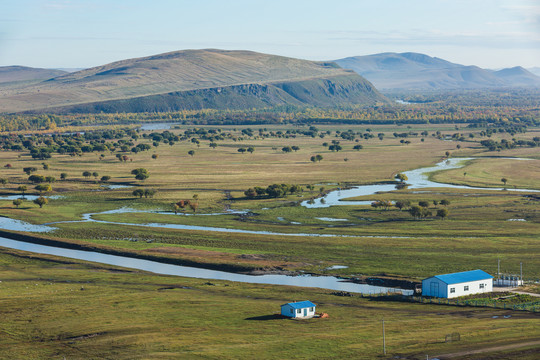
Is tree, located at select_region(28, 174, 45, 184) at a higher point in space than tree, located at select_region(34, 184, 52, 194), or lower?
higher

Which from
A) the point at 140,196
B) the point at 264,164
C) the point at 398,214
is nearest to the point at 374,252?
the point at 398,214

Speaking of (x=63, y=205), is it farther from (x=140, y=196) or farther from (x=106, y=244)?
(x=106, y=244)

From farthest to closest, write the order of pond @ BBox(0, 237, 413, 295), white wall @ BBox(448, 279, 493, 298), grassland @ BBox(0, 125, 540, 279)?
grassland @ BBox(0, 125, 540, 279)
pond @ BBox(0, 237, 413, 295)
white wall @ BBox(448, 279, 493, 298)

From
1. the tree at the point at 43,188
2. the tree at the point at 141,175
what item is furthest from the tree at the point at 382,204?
the tree at the point at 43,188

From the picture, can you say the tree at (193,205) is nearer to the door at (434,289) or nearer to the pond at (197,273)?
the pond at (197,273)

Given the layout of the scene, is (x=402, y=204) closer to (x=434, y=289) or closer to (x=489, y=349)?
(x=434, y=289)

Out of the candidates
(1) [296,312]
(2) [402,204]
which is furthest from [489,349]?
(2) [402,204]

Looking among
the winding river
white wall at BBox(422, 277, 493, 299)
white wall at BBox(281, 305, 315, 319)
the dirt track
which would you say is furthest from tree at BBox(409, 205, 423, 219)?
the dirt track

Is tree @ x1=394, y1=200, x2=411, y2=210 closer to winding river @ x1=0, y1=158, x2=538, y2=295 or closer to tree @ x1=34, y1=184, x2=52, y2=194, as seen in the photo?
winding river @ x1=0, y1=158, x2=538, y2=295
